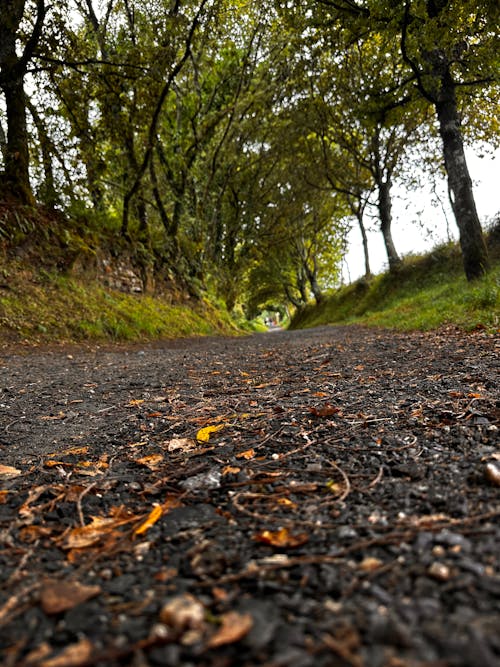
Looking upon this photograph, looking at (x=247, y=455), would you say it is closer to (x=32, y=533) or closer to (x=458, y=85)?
(x=32, y=533)

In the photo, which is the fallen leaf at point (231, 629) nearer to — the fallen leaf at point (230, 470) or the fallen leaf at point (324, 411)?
the fallen leaf at point (230, 470)

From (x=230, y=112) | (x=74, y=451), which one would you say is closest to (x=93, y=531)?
(x=74, y=451)

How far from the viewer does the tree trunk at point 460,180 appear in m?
9.15

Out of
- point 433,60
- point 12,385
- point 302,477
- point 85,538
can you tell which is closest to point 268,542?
point 302,477

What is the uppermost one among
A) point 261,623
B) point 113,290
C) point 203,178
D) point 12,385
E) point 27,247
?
point 203,178

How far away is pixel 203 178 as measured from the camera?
16797 millimetres

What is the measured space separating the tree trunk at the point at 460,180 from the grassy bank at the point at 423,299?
605 millimetres

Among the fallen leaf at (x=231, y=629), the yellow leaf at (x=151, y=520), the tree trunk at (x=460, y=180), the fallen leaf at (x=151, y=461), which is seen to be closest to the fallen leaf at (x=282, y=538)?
the fallen leaf at (x=231, y=629)

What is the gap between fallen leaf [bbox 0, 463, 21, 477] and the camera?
1.82m

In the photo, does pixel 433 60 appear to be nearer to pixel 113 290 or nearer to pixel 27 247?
pixel 113 290

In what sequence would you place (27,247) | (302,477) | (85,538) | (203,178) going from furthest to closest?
(203,178) → (27,247) → (302,477) → (85,538)

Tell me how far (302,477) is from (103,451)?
3.86 ft

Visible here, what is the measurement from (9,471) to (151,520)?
3.25ft

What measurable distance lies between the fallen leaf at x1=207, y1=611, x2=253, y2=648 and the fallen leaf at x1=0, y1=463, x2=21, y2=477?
4.74 feet
